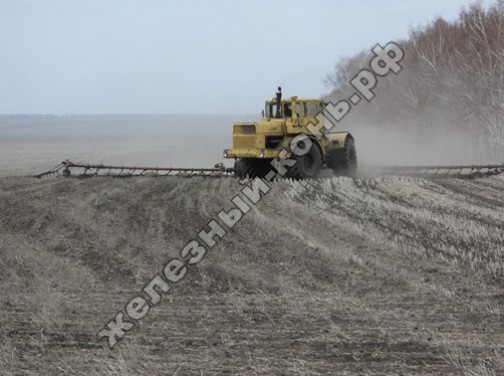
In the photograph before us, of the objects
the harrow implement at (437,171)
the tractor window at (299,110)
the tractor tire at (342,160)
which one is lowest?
the harrow implement at (437,171)

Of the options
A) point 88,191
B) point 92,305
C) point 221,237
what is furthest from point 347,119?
point 92,305

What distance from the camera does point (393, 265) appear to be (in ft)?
27.0

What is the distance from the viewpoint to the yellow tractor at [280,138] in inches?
619

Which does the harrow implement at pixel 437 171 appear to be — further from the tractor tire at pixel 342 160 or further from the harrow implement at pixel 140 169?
the harrow implement at pixel 140 169

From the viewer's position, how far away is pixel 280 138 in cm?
1585

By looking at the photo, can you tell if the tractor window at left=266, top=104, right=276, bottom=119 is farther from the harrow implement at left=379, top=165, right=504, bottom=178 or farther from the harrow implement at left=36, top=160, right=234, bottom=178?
the harrow implement at left=379, top=165, right=504, bottom=178

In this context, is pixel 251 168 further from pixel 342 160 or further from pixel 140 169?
pixel 140 169

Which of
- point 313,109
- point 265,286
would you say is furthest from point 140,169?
point 265,286

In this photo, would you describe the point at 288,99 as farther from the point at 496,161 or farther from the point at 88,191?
the point at 496,161

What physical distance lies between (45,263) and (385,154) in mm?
26232

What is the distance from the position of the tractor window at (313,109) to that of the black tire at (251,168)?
5.97 feet

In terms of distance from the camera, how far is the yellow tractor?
51.6 ft

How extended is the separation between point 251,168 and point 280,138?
151 cm

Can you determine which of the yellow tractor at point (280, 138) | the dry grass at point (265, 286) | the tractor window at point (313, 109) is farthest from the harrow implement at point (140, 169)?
the dry grass at point (265, 286)
